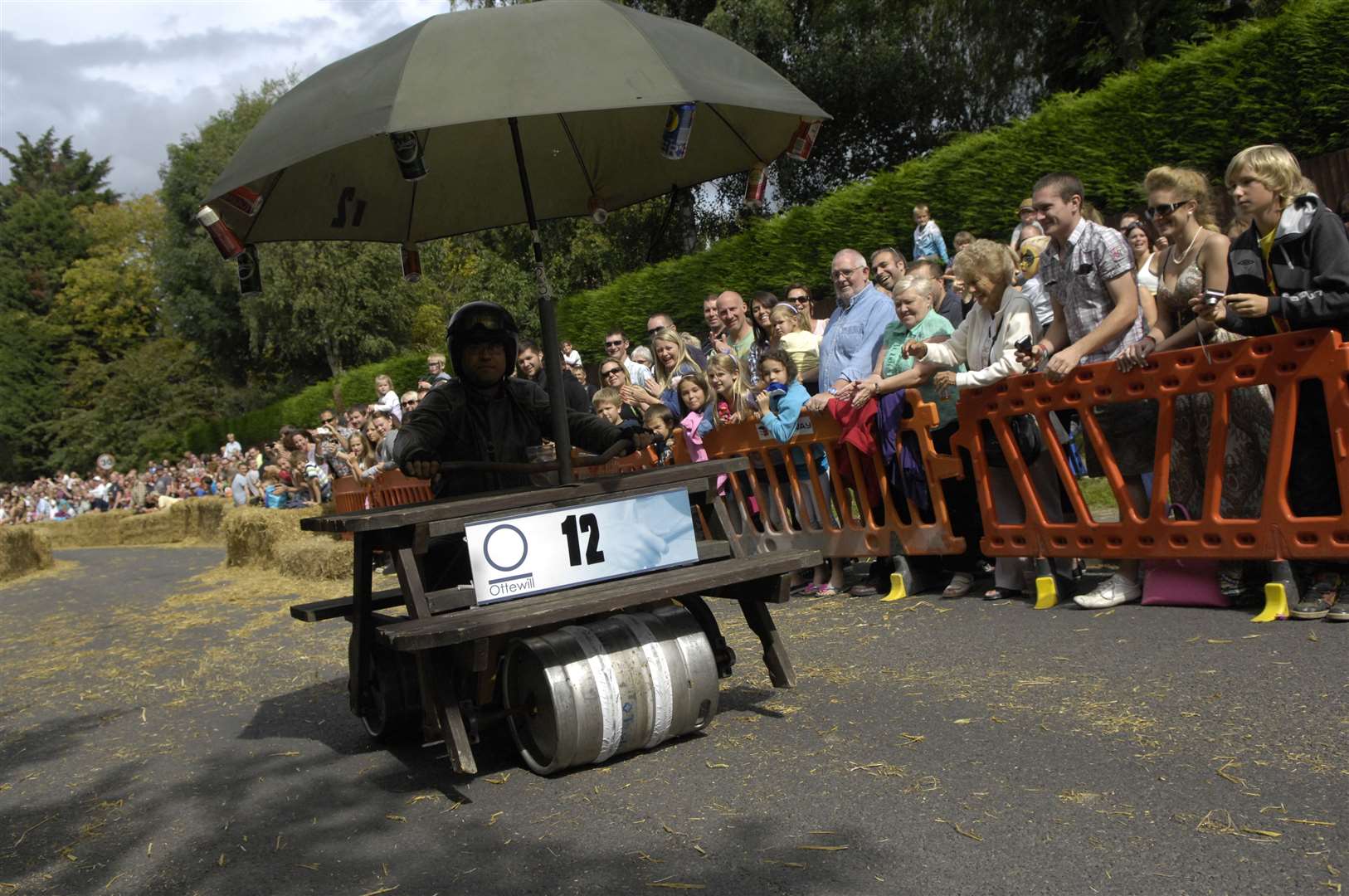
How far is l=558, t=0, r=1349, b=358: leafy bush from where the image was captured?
1330 cm

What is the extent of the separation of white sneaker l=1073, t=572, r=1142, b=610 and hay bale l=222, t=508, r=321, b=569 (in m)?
11.3

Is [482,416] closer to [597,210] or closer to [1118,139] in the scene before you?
[597,210]

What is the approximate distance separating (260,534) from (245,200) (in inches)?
482

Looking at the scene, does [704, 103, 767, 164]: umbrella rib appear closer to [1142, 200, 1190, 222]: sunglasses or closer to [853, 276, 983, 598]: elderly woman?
[853, 276, 983, 598]: elderly woman

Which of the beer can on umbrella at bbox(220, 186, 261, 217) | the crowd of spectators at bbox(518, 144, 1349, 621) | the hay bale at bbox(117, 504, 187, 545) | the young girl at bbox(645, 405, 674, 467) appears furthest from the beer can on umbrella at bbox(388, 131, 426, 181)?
the hay bale at bbox(117, 504, 187, 545)

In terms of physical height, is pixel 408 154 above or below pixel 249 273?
above

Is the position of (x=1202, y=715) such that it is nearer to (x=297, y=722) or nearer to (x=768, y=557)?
(x=768, y=557)

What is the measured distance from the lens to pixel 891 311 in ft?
29.2

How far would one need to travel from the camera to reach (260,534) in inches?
675

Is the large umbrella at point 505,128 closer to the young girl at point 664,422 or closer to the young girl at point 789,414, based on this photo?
the young girl at point 789,414

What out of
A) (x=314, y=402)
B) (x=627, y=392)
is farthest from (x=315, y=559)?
(x=314, y=402)

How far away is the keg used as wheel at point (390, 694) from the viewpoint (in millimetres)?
5684

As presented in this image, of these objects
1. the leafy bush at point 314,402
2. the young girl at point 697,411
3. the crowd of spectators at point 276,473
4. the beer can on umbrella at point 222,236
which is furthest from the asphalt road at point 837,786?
the leafy bush at point 314,402

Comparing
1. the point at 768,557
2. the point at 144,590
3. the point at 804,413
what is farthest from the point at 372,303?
the point at 768,557
